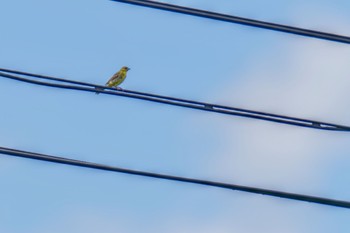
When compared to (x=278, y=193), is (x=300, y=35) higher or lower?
higher

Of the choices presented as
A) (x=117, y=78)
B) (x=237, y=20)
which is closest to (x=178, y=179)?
(x=237, y=20)

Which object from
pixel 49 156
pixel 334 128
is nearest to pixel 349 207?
pixel 334 128

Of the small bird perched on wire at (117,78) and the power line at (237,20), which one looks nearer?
the power line at (237,20)

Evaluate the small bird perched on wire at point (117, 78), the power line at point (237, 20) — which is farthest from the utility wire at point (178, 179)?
the small bird perched on wire at point (117, 78)

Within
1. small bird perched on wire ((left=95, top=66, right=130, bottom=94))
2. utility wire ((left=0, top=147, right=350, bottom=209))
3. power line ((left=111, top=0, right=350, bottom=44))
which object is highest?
small bird perched on wire ((left=95, top=66, right=130, bottom=94))

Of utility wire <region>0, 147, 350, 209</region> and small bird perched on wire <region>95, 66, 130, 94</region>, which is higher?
small bird perched on wire <region>95, 66, 130, 94</region>

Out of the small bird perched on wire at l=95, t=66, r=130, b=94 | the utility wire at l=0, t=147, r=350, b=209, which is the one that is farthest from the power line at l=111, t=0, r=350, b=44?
the small bird perched on wire at l=95, t=66, r=130, b=94

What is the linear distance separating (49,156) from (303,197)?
2.17 m

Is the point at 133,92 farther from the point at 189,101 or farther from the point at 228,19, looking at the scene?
the point at 228,19

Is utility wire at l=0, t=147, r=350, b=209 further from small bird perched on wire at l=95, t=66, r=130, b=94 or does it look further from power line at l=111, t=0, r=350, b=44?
small bird perched on wire at l=95, t=66, r=130, b=94

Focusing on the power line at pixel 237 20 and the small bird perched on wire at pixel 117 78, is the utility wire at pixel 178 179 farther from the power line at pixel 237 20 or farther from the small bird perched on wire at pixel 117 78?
the small bird perched on wire at pixel 117 78

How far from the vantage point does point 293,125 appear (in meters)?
9.11

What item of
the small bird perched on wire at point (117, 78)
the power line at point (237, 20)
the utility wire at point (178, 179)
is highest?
the small bird perched on wire at point (117, 78)

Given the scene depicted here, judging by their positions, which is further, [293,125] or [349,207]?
[293,125]
